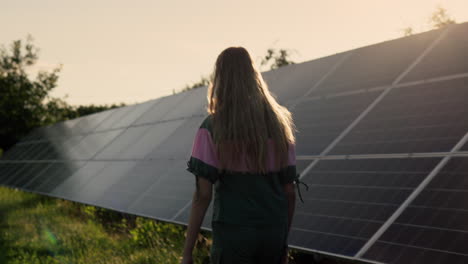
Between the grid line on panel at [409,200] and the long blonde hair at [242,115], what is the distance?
1.98m

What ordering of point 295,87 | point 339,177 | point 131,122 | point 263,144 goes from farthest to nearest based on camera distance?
point 131,122 < point 295,87 < point 339,177 < point 263,144

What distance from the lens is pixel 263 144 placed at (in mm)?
3611

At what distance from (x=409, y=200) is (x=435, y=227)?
572 mm

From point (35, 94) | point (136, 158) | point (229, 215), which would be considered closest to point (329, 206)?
point (229, 215)

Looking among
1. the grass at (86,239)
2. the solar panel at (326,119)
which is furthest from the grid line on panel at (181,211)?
the solar panel at (326,119)

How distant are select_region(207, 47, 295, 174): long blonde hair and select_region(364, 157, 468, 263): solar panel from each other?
1870 millimetres

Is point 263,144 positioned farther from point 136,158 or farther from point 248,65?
point 136,158

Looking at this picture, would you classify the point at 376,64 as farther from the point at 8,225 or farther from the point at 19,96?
the point at 19,96

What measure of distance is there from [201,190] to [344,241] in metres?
2.35

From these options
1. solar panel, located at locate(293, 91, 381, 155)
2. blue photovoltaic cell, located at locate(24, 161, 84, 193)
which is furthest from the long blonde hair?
blue photovoltaic cell, located at locate(24, 161, 84, 193)

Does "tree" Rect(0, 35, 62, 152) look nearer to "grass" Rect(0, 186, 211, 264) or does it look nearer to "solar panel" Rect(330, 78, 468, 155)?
"grass" Rect(0, 186, 211, 264)

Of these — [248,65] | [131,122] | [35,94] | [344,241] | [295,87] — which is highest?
[248,65]

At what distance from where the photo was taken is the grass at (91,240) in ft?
28.4

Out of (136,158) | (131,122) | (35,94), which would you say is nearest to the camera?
(136,158)
